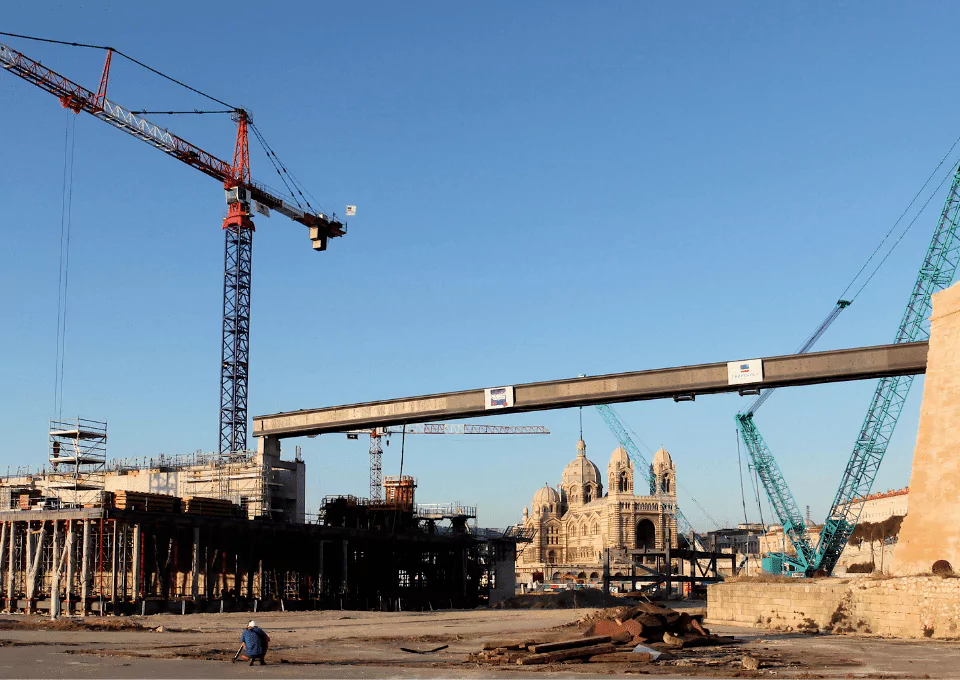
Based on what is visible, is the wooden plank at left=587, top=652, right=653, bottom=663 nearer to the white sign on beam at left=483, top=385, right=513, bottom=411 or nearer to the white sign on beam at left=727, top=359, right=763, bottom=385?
the white sign on beam at left=727, top=359, right=763, bottom=385

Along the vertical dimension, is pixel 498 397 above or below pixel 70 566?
above

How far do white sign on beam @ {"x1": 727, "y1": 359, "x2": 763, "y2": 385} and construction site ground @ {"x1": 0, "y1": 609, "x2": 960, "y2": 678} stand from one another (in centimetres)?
1511

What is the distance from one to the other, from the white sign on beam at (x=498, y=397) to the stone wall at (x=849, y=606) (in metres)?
18.6

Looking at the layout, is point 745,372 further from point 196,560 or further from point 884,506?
point 884,506

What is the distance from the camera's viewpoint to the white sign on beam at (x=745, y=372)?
183ft

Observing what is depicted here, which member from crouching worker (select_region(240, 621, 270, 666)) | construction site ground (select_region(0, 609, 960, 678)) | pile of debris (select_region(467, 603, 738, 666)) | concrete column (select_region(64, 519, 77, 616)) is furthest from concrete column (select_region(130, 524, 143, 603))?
crouching worker (select_region(240, 621, 270, 666))

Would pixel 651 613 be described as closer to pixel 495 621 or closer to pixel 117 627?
pixel 495 621

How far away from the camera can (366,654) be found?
31641 mm

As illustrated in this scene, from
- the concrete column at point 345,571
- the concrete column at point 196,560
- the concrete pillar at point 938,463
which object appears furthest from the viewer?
the concrete column at point 345,571

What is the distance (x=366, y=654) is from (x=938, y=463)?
24.7 meters

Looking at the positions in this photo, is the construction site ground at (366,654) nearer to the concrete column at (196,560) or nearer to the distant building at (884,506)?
the concrete column at (196,560)

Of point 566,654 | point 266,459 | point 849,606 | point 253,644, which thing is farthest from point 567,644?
point 266,459

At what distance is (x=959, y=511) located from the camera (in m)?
39.6

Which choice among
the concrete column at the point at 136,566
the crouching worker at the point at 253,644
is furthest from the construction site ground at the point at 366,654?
the concrete column at the point at 136,566
